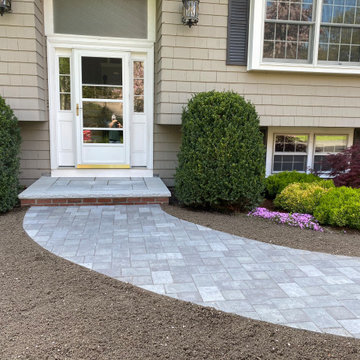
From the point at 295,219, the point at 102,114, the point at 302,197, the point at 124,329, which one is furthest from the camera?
the point at 102,114

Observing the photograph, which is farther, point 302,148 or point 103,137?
point 302,148

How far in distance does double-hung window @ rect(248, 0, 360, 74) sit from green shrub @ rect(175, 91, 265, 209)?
1.39 metres

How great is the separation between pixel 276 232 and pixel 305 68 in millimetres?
3049

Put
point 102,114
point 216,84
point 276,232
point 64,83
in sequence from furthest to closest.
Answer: point 102,114 < point 64,83 < point 216,84 < point 276,232

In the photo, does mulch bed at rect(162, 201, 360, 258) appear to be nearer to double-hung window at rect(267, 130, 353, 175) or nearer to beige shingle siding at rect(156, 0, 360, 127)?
beige shingle siding at rect(156, 0, 360, 127)

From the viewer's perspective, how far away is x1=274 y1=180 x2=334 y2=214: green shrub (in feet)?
15.9

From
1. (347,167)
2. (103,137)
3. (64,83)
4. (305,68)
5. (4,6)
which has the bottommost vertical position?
(347,167)

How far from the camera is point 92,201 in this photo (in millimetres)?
5055

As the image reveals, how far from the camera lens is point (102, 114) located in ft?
20.1

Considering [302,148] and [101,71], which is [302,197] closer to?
[302,148]

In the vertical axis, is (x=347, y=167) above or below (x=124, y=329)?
above

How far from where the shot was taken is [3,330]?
2213 mm

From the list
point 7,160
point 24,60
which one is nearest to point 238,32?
point 24,60

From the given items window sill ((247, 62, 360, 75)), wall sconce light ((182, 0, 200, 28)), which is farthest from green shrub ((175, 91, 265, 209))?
wall sconce light ((182, 0, 200, 28))
